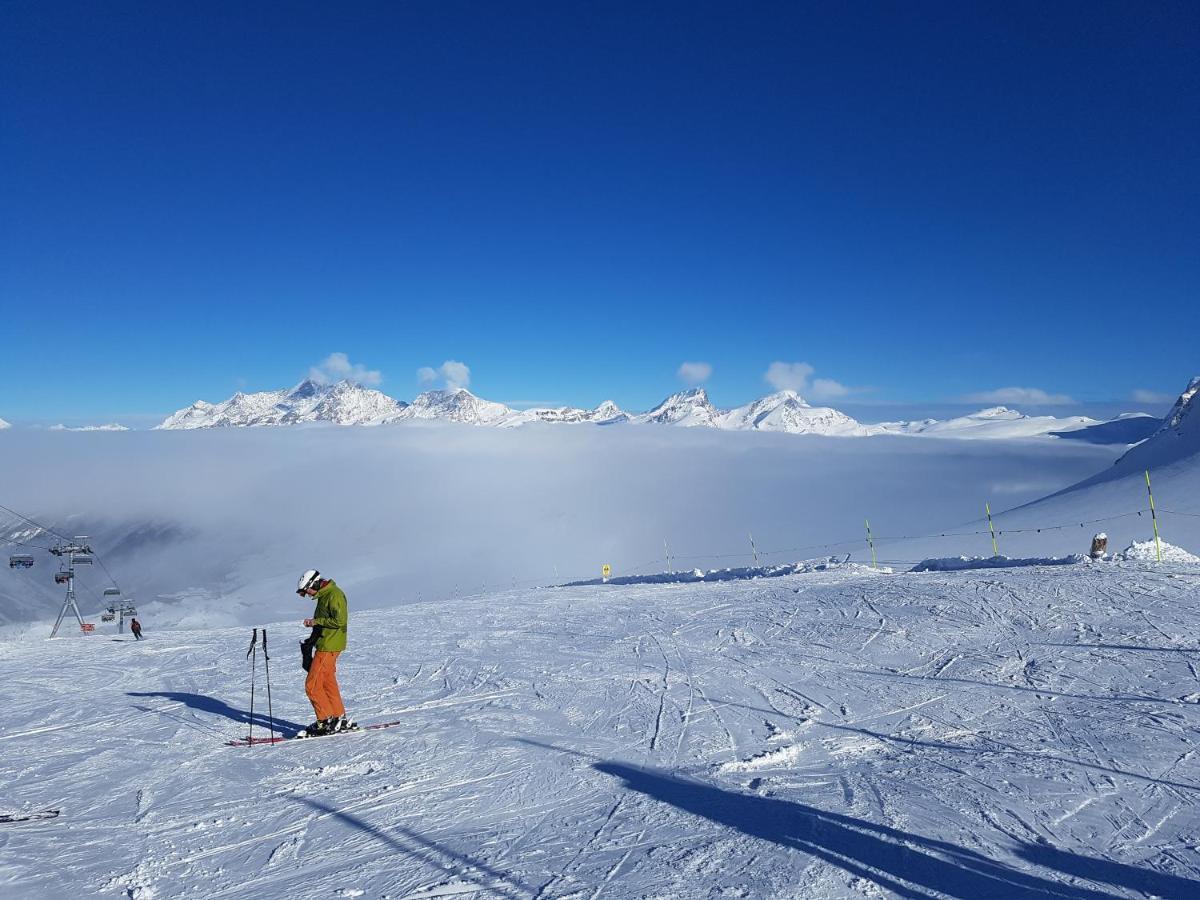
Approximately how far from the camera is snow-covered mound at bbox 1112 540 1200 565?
1521 centimetres

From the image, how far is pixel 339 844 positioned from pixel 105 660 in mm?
12827

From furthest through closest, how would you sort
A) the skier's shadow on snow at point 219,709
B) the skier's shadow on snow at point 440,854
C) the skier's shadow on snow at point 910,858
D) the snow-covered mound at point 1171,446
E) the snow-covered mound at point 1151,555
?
1. the snow-covered mound at point 1171,446
2. the snow-covered mound at point 1151,555
3. the skier's shadow on snow at point 219,709
4. the skier's shadow on snow at point 440,854
5. the skier's shadow on snow at point 910,858

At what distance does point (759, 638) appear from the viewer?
1216 cm

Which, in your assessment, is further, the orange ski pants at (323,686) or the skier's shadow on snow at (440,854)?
the orange ski pants at (323,686)

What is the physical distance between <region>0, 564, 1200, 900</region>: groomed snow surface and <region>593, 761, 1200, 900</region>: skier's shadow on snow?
2cm

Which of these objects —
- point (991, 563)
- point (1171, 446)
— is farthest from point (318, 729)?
point (1171, 446)

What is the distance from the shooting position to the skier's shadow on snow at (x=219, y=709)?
8.77 meters

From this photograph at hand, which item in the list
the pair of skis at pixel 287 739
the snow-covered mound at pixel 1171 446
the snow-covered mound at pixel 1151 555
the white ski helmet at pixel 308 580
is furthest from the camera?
the snow-covered mound at pixel 1171 446

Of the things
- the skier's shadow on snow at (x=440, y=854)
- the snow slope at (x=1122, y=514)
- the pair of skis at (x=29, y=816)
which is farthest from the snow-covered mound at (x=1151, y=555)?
the pair of skis at (x=29, y=816)

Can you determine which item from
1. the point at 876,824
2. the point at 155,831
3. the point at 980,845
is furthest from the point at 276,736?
the point at 980,845

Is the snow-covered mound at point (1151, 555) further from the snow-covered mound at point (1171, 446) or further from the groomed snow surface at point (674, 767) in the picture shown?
the snow-covered mound at point (1171, 446)

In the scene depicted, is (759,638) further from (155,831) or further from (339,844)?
(155,831)

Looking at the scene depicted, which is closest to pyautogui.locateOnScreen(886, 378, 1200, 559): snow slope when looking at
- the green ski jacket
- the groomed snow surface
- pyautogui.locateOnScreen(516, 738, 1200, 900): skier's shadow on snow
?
the groomed snow surface

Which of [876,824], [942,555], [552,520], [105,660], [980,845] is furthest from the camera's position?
[552,520]
